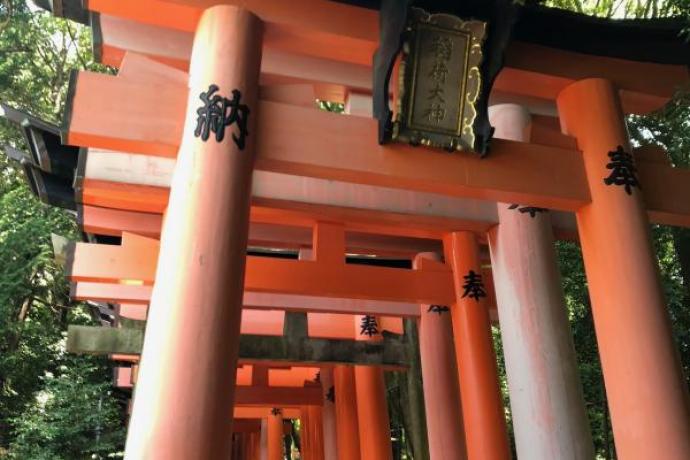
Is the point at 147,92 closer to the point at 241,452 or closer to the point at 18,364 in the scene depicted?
the point at 18,364

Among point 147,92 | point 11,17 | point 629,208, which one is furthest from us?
point 11,17

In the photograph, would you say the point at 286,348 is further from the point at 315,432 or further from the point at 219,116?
the point at 315,432

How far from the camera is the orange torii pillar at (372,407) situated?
32.3 feet

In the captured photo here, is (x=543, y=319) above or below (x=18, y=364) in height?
below

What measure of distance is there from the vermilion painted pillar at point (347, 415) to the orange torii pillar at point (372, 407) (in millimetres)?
1185

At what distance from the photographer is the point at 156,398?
3.00 metres

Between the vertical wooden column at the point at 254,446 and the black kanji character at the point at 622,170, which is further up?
the black kanji character at the point at 622,170

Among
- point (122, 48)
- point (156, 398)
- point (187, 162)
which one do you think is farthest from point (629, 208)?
point (122, 48)

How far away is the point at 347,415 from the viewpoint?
11898 millimetres

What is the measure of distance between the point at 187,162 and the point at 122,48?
5.92ft

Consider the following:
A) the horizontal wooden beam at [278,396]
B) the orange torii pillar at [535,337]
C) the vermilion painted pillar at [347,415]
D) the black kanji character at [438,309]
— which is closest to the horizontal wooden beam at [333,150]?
the orange torii pillar at [535,337]

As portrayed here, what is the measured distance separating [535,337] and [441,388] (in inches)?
97.0

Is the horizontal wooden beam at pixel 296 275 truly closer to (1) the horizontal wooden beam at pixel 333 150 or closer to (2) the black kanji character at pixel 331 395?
(1) the horizontal wooden beam at pixel 333 150

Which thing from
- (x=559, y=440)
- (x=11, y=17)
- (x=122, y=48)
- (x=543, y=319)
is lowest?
(x=559, y=440)
